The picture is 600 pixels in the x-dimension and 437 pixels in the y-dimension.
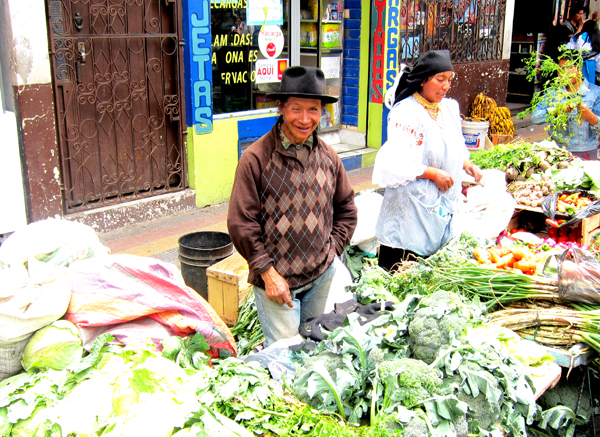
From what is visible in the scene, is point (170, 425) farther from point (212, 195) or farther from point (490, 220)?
point (212, 195)

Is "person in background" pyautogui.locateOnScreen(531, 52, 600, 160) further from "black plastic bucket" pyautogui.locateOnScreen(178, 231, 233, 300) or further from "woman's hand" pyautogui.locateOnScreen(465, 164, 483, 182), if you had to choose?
"black plastic bucket" pyautogui.locateOnScreen(178, 231, 233, 300)

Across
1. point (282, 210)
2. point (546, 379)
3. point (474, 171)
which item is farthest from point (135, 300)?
point (474, 171)

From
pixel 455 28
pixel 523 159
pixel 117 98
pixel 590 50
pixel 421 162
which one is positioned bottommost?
pixel 523 159

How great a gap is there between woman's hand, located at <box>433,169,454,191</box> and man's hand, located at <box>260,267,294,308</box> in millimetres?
1454

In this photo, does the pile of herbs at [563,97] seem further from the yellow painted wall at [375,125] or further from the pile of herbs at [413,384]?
the pile of herbs at [413,384]

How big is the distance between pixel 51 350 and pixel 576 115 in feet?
19.9

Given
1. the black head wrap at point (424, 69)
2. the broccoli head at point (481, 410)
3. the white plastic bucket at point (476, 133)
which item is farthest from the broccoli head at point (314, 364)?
the white plastic bucket at point (476, 133)

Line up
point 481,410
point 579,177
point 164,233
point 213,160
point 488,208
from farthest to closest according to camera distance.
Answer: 1. point 213,160
2. point 164,233
3. point 579,177
4. point 488,208
5. point 481,410

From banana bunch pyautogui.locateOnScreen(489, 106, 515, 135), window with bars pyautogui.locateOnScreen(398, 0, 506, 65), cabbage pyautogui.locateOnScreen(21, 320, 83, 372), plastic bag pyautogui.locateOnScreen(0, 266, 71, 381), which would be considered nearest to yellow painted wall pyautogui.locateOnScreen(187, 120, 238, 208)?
window with bars pyautogui.locateOnScreen(398, 0, 506, 65)

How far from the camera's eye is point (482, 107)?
36.7 ft

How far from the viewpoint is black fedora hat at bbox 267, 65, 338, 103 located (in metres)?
2.99

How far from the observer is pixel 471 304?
10.0 feet

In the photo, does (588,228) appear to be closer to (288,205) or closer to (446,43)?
(288,205)

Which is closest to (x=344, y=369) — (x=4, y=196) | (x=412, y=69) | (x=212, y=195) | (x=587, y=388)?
(x=587, y=388)
